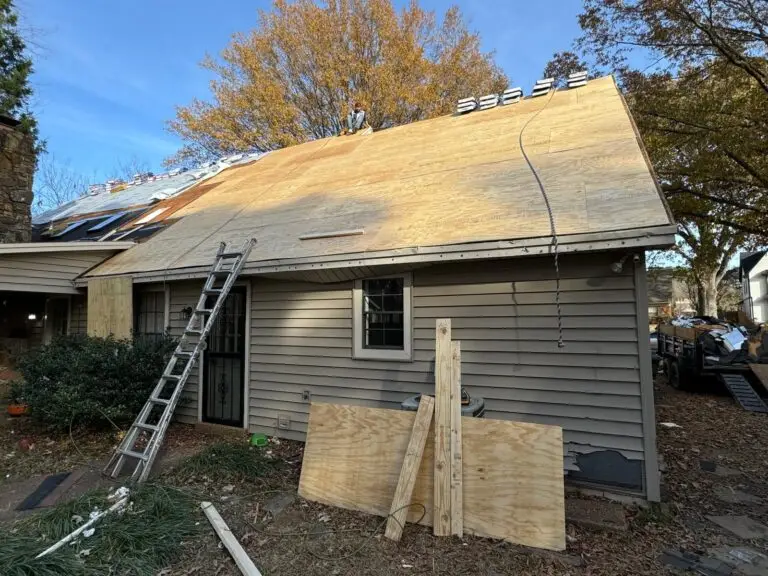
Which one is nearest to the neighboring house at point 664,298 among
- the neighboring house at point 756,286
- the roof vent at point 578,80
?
the neighboring house at point 756,286

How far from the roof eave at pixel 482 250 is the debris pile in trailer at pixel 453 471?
110cm

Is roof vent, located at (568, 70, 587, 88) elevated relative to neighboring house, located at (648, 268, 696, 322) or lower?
elevated

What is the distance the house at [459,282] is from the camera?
4.46 m

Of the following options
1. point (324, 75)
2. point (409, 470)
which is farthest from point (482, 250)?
point (324, 75)

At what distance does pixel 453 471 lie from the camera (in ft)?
12.1

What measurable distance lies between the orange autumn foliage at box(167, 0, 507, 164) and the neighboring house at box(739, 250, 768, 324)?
56.6 feet

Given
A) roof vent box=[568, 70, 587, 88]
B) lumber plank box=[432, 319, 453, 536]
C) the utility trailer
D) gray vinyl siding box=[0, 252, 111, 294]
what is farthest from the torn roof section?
the utility trailer

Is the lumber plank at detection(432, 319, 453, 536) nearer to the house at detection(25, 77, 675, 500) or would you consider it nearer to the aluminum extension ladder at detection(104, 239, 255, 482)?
the house at detection(25, 77, 675, 500)

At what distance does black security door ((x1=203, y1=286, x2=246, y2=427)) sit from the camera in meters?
6.84

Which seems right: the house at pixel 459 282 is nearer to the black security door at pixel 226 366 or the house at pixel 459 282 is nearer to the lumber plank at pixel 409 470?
the black security door at pixel 226 366

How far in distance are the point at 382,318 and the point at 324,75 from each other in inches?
670

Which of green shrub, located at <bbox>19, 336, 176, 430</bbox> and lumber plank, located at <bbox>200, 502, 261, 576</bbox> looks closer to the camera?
lumber plank, located at <bbox>200, 502, 261, 576</bbox>

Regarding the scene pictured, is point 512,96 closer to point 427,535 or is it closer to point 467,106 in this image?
point 467,106

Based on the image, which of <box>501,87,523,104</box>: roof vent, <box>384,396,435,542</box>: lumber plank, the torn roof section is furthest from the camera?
the torn roof section
